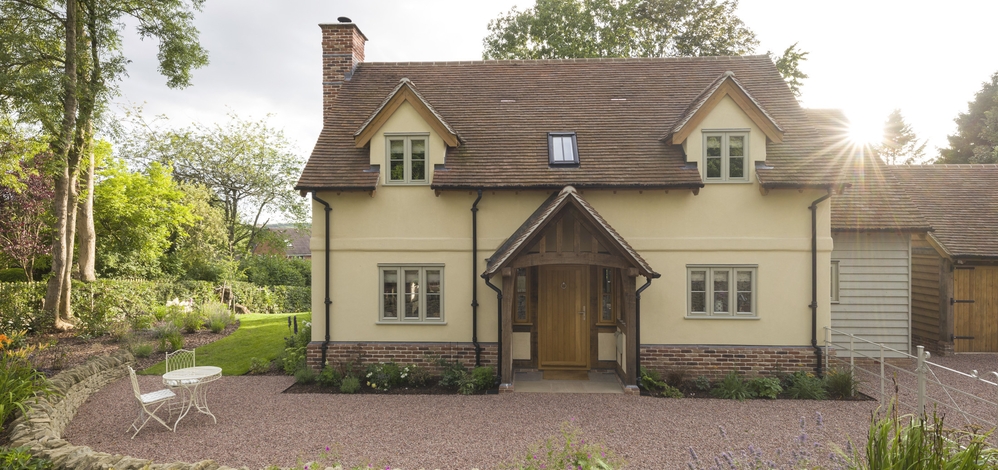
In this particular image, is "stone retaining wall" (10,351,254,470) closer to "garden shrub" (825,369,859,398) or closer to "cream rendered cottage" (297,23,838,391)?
"cream rendered cottage" (297,23,838,391)

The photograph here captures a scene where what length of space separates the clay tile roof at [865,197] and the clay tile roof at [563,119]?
725mm

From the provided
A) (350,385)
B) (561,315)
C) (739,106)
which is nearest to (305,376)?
(350,385)

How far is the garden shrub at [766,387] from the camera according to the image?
1001cm

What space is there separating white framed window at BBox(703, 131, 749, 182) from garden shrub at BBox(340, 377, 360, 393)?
942 cm

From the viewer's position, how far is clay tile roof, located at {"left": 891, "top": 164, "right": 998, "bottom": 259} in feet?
44.6

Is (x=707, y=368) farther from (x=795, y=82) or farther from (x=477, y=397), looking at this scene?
(x=795, y=82)

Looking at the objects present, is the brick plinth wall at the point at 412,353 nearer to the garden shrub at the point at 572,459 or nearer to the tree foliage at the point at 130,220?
the garden shrub at the point at 572,459

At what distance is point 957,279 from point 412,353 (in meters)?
16.0

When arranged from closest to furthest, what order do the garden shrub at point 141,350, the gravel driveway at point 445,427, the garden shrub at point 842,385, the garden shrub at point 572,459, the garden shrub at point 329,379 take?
the garden shrub at point 572,459 → the gravel driveway at point 445,427 → the garden shrub at point 842,385 → the garden shrub at point 329,379 → the garden shrub at point 141,350

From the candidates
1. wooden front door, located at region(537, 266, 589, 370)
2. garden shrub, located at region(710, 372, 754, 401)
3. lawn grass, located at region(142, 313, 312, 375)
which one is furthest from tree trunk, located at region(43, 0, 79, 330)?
garden shrub, located at region(710, 372, 754, 401)

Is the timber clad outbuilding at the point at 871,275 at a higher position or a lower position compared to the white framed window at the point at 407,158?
lower

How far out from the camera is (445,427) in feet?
26.9

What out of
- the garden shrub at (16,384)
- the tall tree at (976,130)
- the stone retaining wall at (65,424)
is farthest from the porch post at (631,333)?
the tall tree at (976,130)

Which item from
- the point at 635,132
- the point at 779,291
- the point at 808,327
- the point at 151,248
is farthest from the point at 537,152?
the point at 151,248
